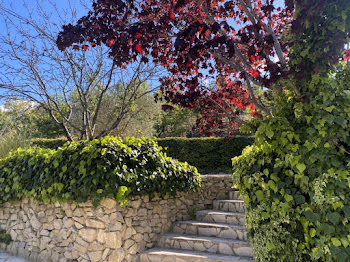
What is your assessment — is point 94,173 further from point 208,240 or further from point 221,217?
point 221,217

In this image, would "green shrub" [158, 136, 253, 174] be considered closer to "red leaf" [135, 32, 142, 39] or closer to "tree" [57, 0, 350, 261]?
"tree" [57, 0, 350, 261]

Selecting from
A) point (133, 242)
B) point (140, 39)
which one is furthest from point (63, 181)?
point (140, 39)

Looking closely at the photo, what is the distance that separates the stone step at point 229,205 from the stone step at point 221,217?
23 centimetres

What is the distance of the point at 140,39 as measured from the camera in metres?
3.05

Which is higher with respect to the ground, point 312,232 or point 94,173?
point 94,173

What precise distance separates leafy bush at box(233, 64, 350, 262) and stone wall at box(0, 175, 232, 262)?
81.2 inches

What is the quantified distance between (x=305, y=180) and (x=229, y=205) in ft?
10.9

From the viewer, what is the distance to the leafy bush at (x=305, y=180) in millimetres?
2689

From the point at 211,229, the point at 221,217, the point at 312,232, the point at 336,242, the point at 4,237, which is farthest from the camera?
the point at 4,237

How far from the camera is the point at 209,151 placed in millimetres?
8992

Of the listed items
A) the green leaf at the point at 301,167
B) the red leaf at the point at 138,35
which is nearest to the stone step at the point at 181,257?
the green leaf at the point at 301,167

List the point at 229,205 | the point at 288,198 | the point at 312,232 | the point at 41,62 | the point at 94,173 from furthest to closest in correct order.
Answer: the point at 41,62
the point at 229,205
the point at 94,173
the point at 288,198
the point at 312,232

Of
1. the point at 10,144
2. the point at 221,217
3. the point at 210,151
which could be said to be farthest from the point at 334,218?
the point at 10,144

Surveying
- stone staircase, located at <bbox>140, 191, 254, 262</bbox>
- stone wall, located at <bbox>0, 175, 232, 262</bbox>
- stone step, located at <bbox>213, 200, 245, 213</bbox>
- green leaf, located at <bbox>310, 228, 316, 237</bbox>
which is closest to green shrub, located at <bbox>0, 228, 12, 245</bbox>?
stone wall, located at <bbox>0, 175, 232, 262</bbox>
